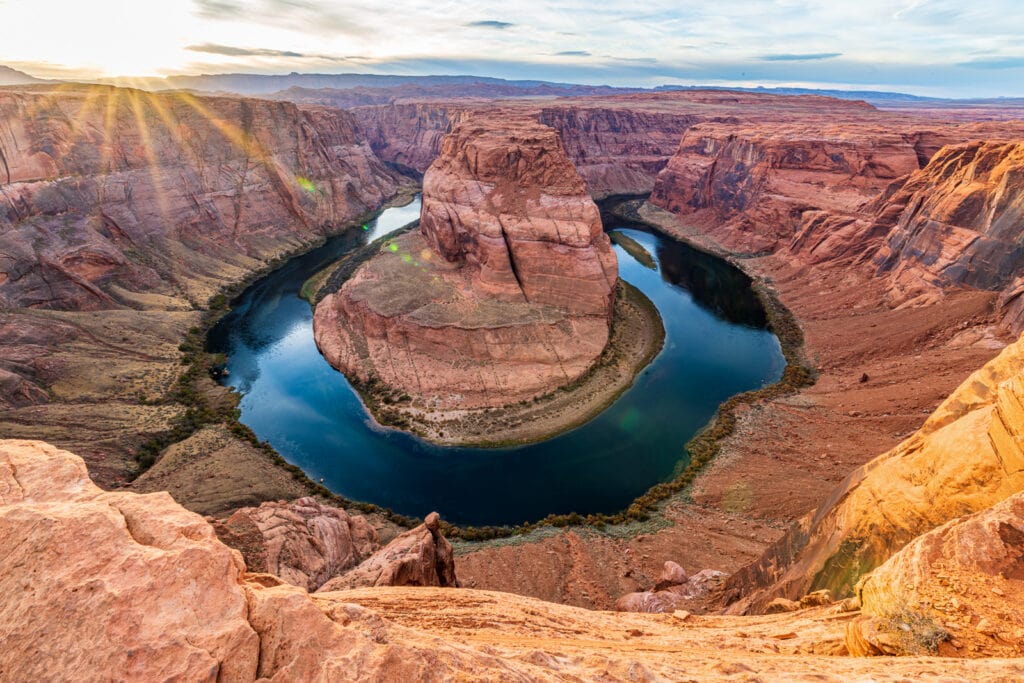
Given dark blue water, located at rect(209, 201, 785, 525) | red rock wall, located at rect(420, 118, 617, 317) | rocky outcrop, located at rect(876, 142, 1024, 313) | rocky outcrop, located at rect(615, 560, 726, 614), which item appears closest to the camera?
rocky outcrop, located at rect(615, 560, 726, 614)

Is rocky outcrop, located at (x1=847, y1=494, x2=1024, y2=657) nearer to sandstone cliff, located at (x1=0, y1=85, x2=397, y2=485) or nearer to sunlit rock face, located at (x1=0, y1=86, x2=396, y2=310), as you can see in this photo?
sandstone cliff, located at (x1=0, y1=85, x2=397, y2=485)

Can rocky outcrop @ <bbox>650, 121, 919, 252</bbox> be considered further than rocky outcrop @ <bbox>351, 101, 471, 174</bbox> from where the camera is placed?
No

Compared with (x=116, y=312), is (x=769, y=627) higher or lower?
higher

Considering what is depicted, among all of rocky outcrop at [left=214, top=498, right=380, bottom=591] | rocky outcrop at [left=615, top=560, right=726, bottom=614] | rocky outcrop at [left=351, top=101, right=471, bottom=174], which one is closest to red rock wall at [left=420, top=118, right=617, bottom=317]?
rocky outcrop at [left=615, top=560, right=726, bottom=614]

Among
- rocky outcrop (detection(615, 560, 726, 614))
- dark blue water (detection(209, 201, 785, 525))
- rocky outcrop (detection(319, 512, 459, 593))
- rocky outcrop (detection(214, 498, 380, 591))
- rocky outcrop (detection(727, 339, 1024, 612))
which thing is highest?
rocky outcrop (detection(727, 339, 1024, 612))

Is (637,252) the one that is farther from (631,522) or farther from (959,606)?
(959,606)

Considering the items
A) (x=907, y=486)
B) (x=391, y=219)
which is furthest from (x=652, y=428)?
(x=391, y=219)

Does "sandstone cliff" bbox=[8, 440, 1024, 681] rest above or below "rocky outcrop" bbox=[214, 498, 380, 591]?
above
